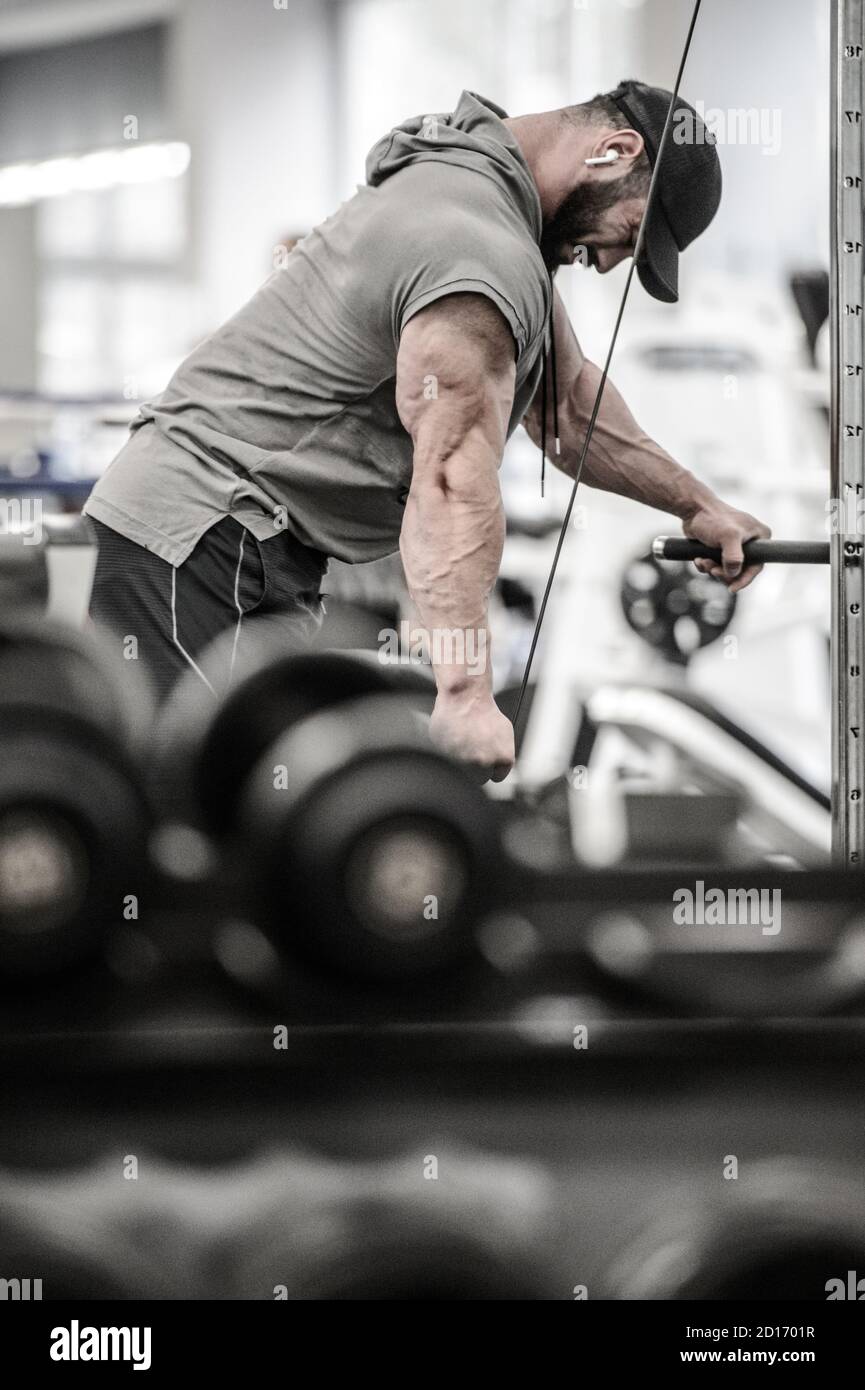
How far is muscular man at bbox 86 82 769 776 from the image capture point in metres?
1.07

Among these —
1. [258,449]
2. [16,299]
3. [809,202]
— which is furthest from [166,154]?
[258,449]

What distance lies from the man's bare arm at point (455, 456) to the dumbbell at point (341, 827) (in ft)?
0.81

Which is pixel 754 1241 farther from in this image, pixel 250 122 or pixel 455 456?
pixel 250 122

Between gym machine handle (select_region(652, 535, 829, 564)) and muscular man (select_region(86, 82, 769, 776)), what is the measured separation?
29 mm

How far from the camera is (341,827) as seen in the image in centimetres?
79

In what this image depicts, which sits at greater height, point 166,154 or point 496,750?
point 166,154

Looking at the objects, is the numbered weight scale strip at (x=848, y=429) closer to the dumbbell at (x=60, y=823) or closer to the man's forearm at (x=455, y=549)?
the man's forearm at (x=455, y=549)

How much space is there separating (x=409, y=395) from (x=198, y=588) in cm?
34

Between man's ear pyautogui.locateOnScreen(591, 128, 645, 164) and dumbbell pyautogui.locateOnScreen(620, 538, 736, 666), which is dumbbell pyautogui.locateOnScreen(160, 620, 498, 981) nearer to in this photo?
man's ear pyautogui.locateOnScreen(591, 128, 645, 164)

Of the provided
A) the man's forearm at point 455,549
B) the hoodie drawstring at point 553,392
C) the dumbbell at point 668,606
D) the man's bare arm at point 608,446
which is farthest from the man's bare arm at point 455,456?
the dumbbell at point 668,606

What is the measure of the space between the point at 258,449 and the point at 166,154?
6.83 meters

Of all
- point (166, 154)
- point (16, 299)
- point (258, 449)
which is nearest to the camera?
point (258, 449)

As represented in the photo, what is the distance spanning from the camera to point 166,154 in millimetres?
7570
